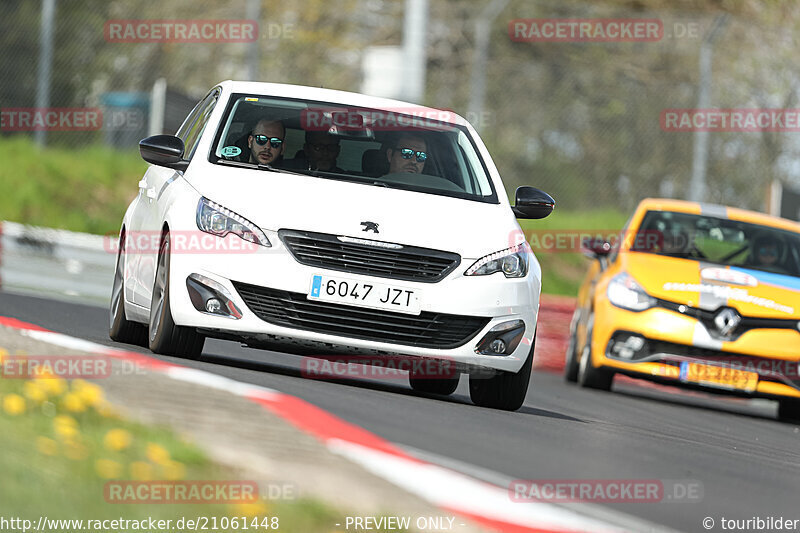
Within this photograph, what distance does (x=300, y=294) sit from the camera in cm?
774

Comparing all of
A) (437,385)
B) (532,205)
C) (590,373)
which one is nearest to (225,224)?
(532,205)

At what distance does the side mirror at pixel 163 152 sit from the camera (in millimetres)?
8406

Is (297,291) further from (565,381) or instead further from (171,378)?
(565,381)

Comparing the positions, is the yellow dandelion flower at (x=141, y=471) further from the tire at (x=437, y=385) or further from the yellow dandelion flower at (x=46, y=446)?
the tire at (x=437, y=385)

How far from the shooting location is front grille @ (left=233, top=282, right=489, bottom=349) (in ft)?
25.5

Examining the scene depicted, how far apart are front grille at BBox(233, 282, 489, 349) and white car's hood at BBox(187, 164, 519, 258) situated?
35cm

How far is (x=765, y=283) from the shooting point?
39.8ft

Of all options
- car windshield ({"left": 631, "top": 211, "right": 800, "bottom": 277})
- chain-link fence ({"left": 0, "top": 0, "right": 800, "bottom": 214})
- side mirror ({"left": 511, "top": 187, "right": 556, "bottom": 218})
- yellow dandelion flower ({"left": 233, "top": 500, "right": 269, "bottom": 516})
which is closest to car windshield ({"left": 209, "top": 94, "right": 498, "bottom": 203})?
side mirror ({"left": 511, "top": 187, "right": 556, "bottom": 218})

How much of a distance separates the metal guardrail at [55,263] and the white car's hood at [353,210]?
299 inches

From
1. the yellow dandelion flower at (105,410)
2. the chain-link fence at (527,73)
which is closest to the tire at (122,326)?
the yellow dandelion flower at (105,410)

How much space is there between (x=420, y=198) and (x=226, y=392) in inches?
131

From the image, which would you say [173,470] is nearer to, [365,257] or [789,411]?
[365,257]

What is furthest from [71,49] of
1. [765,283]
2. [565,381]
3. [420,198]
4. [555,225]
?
[420,198]

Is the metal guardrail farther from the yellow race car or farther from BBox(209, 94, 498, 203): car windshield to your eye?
BBox(209, 94, 498, 203): car windshield
